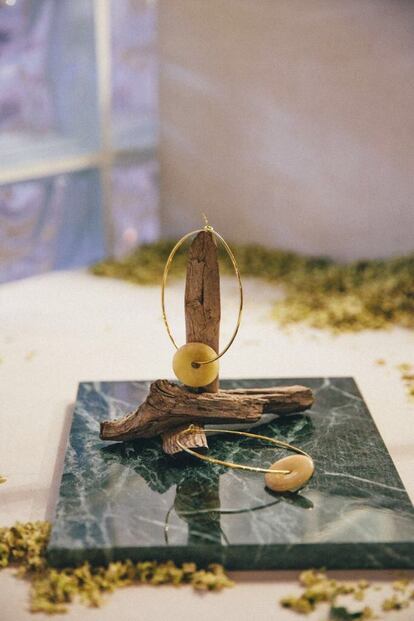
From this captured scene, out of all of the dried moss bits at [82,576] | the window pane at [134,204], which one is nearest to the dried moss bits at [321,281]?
the window pane at [134,204]

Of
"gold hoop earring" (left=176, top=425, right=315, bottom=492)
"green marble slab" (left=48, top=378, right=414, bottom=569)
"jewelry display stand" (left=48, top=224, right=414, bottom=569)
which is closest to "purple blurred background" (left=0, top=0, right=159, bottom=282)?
"jewelry display stand" (left=48, top=224, right=414, bottom=569)

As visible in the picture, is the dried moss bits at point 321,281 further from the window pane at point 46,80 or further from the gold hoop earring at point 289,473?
the gold hoop earring at point 289,473

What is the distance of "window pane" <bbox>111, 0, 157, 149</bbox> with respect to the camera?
374cm

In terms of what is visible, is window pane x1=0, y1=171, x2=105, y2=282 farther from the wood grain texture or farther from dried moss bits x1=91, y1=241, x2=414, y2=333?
the wood grain texture

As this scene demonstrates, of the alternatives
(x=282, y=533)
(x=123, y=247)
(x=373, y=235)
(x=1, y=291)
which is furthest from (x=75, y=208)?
(x=282, y=533)

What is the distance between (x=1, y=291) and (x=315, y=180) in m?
1.42

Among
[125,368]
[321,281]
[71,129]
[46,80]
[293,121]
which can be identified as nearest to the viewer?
[125,368]

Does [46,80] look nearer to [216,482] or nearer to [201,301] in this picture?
[201,301]

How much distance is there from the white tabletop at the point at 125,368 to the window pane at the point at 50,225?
0.93 feet

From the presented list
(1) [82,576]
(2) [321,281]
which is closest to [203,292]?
(1) [82,576]

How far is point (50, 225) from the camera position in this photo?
384cm

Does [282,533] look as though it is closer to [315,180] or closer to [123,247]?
[315,180]

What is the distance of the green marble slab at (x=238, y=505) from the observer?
1.67m

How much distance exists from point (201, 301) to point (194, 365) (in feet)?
0.51
